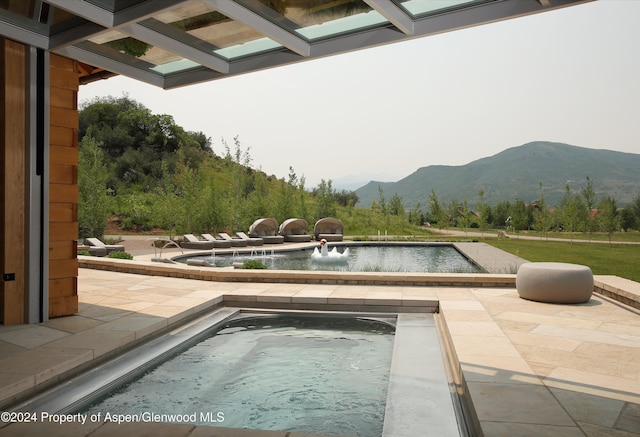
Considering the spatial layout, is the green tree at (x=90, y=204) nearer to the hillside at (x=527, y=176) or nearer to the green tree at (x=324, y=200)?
the green tree at (x=324, y=200)

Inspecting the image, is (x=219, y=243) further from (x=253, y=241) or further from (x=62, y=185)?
(x=62, y=185)

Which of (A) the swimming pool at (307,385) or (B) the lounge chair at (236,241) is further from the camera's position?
(B) the lounge chair at (236,241)

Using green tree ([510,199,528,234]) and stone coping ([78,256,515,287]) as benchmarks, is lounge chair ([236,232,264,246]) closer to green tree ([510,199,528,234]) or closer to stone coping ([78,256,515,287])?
stone coping ([78,256,515,287])

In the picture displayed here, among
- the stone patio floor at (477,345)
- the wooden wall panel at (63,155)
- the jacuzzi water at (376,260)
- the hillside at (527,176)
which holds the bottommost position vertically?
the jacuzzi water at (376,260)

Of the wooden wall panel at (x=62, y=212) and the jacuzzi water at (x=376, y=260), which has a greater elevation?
the wooden wall panel at (x=62, y=212)

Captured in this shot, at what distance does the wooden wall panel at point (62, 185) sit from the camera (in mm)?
5137

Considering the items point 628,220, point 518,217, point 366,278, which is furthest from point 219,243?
point 628,220

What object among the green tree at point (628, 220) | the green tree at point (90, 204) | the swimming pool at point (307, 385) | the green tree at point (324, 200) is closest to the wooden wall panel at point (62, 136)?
the swimming pool at point (307, 385)

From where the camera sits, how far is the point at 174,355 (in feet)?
15.1

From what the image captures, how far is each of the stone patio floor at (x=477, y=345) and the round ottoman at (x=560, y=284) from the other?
6.8 inches

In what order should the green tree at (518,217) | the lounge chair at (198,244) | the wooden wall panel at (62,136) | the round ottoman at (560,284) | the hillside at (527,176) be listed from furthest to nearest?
the hillside at (527,176) < the green tree at (518,217) < the lounge chair at (198,244) < the round ottoman at (560,284) < the wooden wall panel at (62,136)

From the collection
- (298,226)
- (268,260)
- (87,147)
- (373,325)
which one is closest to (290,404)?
(373,325)

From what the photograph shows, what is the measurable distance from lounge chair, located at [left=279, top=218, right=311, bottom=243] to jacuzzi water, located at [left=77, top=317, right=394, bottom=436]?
542 inches

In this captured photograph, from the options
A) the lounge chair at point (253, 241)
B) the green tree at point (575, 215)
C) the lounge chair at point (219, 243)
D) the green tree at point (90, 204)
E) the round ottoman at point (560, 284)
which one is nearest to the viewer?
the round ottoman at point (560, 284)
